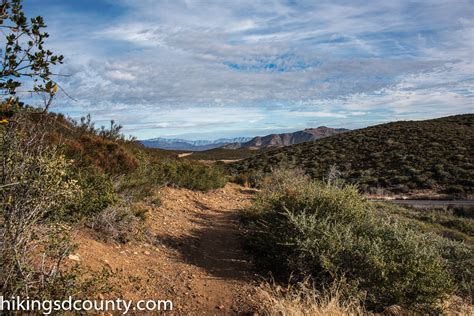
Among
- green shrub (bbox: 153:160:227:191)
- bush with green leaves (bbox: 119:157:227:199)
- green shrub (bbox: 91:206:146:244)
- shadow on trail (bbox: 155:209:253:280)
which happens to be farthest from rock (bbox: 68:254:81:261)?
green shrub (bbox: 153:160:227:191)

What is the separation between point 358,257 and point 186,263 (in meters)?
2.68

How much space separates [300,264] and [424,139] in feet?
97.8

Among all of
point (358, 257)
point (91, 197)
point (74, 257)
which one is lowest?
point (358, 257)

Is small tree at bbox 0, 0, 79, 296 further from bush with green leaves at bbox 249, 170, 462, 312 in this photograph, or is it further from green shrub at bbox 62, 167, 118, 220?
bush with green leaves at bbox 249, 170, 462, 312

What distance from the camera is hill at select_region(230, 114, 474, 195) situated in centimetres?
2106

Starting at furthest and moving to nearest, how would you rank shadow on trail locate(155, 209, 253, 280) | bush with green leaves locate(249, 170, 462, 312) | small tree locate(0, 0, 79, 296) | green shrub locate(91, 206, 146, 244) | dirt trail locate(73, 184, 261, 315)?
1. green shrub locate(91, 206, 146, 244)
2. shadow on trail locate(155, 209, 253, 280)
3. bush with green leaves locate(249, 170, 462, 312)
4. dirt trail locate(73, 184, 261, 315)
5. small tree locate(0, 0, 79, 296)

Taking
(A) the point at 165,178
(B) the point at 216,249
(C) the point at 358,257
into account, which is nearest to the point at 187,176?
(A) the point at 165,178

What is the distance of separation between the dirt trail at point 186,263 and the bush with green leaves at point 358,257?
662mm

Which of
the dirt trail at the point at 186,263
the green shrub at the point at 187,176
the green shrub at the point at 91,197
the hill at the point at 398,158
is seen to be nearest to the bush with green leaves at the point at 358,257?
the dirt trail at the point at 186,263

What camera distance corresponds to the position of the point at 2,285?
329 centimetres

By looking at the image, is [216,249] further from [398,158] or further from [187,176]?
[398,158]

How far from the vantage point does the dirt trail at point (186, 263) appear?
4.33 metres

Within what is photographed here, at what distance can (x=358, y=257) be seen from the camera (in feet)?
16.1

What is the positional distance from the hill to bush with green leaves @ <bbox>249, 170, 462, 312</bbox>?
12.5 metres
